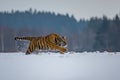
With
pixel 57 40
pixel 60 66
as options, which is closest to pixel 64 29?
pixel 57 40

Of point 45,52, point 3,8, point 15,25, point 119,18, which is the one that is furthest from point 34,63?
point 119,18

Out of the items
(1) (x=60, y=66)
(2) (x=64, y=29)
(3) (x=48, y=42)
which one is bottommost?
(1) (x=60, y=66)

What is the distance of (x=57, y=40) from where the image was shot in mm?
3285

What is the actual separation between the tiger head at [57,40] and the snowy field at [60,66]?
0.14 metres

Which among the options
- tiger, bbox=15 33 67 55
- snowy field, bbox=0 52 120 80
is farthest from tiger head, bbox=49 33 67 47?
snowy field, bbox=0 52 120 80

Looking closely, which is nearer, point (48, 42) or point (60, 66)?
point (60, 66)

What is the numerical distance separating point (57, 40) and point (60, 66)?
13.7 inches

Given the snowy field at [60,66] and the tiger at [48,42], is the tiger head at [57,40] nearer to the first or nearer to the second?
the tiger at [48,42]

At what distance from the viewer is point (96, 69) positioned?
3.12 metres

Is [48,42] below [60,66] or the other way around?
the other way around

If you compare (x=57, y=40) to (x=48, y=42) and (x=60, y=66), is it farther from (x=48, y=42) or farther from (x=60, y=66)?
(x=60, y=66)

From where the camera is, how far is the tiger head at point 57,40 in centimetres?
328

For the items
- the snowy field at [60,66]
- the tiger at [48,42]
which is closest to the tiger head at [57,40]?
the tiger at [48,42]

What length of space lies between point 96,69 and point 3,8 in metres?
1.41
